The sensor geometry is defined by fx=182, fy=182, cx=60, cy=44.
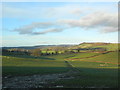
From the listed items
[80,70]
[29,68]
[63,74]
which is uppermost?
[29,68]

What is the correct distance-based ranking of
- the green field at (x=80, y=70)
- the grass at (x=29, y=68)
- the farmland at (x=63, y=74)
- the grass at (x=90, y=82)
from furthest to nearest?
the grass at (x=29, y=68) → the green field at (x=80, y=70) → the farmland at (x=63, y=74) → the grass at (x=90, y=82)

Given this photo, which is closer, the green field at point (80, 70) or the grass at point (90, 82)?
the grass at point (90, 82)

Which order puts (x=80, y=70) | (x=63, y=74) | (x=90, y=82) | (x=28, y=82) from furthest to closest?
(x=80, y=70) < (x=63, y=74) < (x=28, y=82) < (x=90, y=82)

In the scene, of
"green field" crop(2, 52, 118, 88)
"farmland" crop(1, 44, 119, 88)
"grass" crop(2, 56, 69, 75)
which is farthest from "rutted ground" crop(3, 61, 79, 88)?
"grass" crop(2, 56, 69, 75)

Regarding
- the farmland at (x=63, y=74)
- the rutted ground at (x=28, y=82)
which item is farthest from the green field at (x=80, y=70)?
the rutted ground at (x=28, y=82)

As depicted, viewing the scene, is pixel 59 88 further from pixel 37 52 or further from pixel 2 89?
pixel 37 52

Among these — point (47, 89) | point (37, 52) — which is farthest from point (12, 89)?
point (37, 52)

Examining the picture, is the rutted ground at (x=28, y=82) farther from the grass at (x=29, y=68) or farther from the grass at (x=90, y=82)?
the grass at (x=29, y=68)

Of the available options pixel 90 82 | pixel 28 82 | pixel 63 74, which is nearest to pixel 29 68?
pixel 63 74

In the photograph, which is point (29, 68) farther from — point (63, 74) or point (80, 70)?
point (80, 70)

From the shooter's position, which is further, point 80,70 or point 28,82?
point 80,70

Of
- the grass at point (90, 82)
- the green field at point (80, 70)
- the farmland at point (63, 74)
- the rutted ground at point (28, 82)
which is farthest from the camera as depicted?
the green field at point (80, 70)

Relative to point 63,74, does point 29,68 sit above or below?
above
